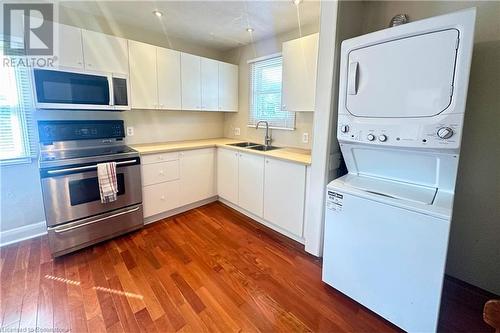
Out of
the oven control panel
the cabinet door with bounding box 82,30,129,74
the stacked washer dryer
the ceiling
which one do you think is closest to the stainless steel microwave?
the cabinet door with bounding box 82,30,129,74

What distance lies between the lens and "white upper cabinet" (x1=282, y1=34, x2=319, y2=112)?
2240 millimetres

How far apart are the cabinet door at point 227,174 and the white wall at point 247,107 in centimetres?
58

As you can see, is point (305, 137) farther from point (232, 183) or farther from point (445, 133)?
point (445, 133)

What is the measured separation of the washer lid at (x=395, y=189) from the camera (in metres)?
1.33

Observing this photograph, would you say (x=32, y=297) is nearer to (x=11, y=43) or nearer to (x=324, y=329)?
(x=324, y=329)

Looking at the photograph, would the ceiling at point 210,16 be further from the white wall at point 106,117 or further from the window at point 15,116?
the window at point 15,116

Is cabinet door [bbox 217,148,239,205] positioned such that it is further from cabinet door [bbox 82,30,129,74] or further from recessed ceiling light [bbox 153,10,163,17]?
recessed ceiling light [bbox 153,10,163,17]

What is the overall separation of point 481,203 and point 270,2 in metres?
2.34

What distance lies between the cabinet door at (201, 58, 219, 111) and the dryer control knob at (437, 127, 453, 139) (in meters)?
2.72

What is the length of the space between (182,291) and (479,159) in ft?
7.65

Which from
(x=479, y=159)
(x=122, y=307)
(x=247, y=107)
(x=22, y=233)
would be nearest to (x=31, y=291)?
(x=122, y=307)

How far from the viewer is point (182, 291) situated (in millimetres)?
1740

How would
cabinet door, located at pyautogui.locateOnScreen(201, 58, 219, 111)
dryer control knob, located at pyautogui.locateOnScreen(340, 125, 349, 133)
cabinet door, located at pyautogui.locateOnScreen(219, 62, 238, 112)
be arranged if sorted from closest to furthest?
dryer control knob, located at pyautogui.locateOnScreen(340, 125, 349, 133) < cabinet door, located at pyautogui.locateOnScreen(201, 58, 219, 111) < cabinet door, located at pyautogui.locateOnScreen(219, 62, 238, 112)

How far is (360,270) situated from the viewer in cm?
154
